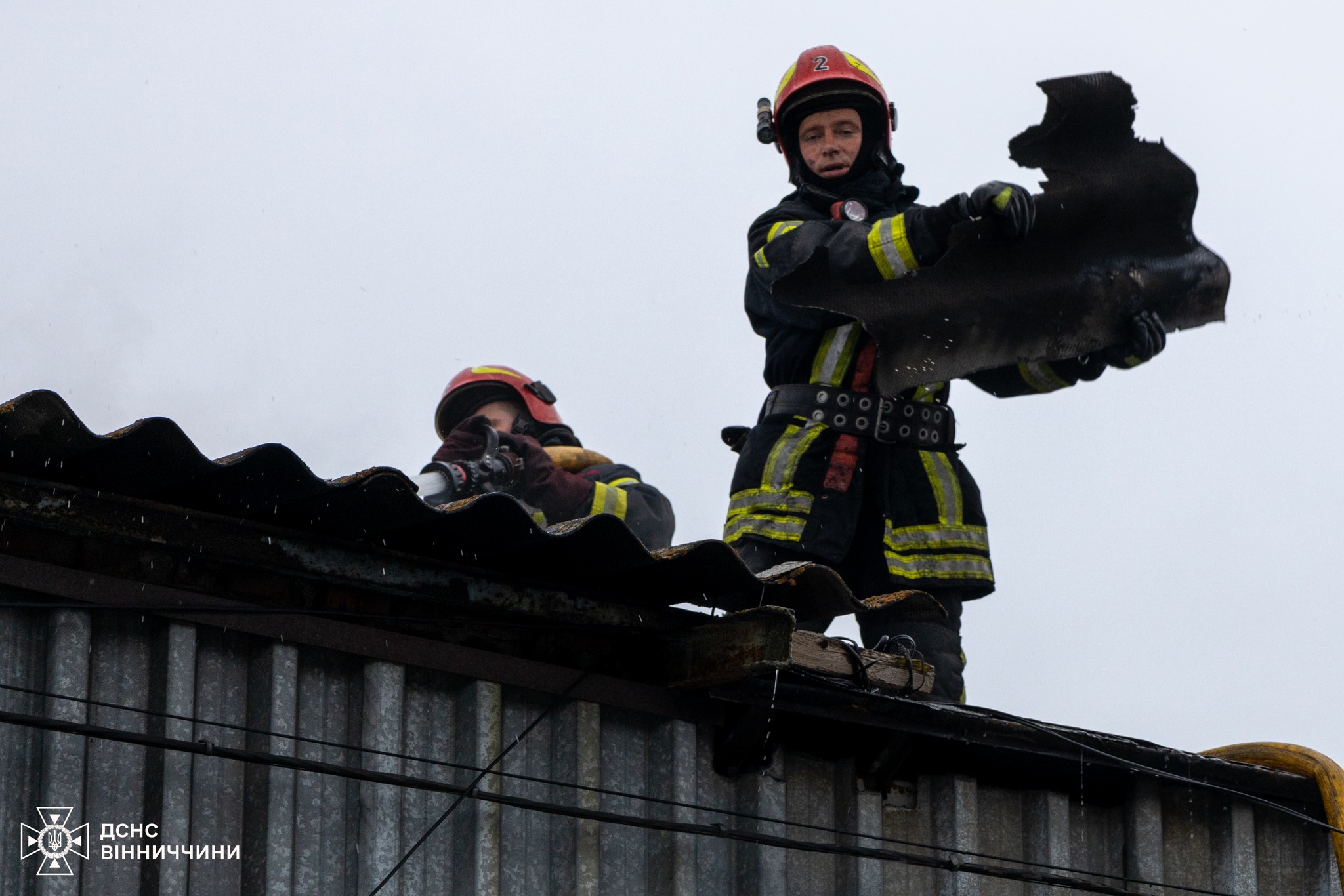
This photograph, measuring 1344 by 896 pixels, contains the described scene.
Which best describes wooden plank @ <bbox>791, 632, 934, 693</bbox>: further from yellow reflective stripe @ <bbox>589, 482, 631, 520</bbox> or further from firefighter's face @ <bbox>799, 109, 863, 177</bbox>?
yellow reflective stripe @ <bbox>589, 482, 631, 520</bbox>

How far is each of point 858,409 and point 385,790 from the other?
10.8ft

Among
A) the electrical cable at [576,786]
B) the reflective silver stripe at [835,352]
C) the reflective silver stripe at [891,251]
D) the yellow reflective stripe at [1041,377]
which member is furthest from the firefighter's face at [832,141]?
the electrical cable at [576,786]

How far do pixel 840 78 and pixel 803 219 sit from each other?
26.7 inches

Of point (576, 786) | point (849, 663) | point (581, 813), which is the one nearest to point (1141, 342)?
point (849, 663)

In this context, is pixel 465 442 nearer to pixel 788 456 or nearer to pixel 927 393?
pixel 788 456

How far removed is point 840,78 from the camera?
28.6 feet

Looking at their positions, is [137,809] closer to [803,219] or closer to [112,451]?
[112,451]

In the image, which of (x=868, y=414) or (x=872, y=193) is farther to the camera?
(x=872, y=193)

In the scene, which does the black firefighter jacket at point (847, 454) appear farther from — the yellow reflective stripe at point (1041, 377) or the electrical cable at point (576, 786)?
the electrical cable at point (576, 786)

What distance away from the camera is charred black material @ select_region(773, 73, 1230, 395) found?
315 inches

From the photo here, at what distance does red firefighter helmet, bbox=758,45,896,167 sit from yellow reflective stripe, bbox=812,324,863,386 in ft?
3.06

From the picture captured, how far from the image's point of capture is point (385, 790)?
5.62 metres

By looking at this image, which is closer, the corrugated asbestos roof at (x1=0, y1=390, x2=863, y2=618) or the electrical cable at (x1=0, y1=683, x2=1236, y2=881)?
the corrugated asbestos roof at (x1=0, y1=390, x2=863, y2=618)

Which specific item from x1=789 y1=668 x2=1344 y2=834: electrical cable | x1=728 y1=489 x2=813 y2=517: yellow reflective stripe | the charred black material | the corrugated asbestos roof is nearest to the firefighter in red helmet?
x1=728 y1=489 x2=813 y2=517: yellow reflective stripe
